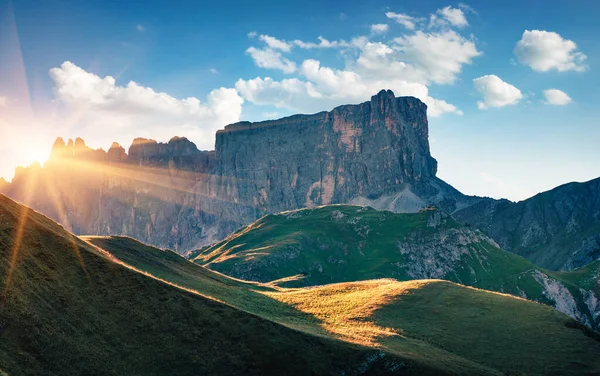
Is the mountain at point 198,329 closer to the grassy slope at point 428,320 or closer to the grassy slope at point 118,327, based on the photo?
the grassy slope at point 118,327

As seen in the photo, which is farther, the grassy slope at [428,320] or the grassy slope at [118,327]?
the grassy slope at [428,320]

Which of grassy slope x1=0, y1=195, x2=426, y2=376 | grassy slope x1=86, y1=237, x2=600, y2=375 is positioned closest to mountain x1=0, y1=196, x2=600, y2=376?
grassy slope x1=0, y1=195, x2=426, y2=376

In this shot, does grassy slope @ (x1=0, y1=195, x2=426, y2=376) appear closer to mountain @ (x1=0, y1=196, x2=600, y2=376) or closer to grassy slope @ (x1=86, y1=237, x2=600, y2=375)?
mountain @ (x1=0, y1=196, x2=600, y2=376)

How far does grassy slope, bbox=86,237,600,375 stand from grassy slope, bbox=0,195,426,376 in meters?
10.1

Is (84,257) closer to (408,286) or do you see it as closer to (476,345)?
(476,345)

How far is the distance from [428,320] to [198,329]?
5050 centimetres

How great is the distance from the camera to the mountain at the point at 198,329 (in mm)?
53562

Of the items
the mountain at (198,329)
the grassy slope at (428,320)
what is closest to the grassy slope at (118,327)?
the mountain at (198,329)

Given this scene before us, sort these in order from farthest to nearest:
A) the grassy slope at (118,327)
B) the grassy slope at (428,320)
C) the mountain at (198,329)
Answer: the grassy slope at (428,320), the mountain at (198,329), the grassy slope at (118,327)

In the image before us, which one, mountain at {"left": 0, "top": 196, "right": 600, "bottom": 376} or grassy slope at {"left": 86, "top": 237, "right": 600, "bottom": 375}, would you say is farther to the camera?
grassy slope at {"left": 86, "top": 237, "right": 600, "bottom": 375}

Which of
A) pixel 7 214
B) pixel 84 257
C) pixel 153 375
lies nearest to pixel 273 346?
pixel 153 375

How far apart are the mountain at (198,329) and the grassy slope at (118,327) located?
14cm

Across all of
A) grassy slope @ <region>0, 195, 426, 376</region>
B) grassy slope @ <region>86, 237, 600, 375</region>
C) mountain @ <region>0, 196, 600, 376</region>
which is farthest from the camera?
grassy slope @ <region>86, 237, 600, 375</region>

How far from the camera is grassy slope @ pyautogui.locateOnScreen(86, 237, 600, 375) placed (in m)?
80.0
